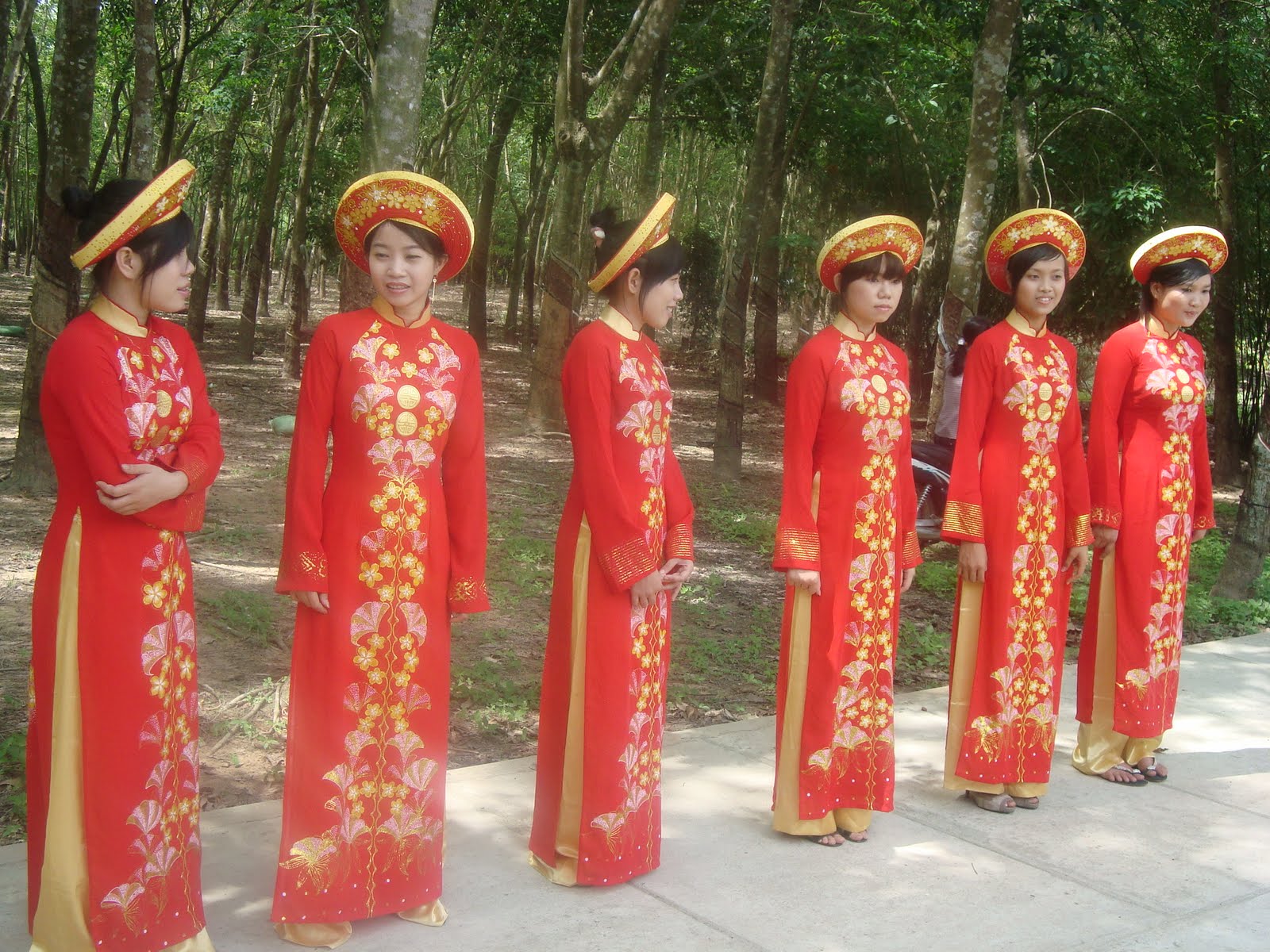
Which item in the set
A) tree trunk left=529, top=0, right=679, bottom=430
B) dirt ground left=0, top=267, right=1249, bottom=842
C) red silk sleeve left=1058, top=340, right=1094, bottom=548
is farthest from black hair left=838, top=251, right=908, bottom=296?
tree trunk left=529, top=0, right=679, bottom=430

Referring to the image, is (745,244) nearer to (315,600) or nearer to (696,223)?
(315,600)

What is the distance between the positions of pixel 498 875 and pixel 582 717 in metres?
0.51

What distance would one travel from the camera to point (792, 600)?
3711 mm

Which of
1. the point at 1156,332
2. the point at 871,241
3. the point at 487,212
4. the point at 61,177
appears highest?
the point at 487,212

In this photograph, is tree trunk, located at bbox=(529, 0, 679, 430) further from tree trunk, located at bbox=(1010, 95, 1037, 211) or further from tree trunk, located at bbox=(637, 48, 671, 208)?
tree trunk, located at bbox=(1010, 95, 1037, 211)

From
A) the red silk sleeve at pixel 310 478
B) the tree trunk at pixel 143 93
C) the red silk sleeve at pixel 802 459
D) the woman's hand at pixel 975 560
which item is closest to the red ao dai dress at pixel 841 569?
the red silk sleeve at pixel 802 459

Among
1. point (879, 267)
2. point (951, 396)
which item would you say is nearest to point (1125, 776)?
point (879, 267)

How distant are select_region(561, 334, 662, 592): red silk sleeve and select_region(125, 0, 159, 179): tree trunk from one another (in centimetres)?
534

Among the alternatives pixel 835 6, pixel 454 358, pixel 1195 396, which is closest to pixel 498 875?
pixel 454 358

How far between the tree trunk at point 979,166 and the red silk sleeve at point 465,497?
189 inches

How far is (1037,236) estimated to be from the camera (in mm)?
3996

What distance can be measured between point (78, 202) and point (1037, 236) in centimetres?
279

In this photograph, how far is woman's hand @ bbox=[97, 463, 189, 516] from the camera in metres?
2.60

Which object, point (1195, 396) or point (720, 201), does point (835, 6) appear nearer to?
point (1195, 396)
